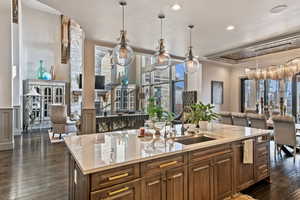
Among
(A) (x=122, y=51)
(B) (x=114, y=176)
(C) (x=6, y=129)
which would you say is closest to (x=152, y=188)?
(B) (x=114, y=176)

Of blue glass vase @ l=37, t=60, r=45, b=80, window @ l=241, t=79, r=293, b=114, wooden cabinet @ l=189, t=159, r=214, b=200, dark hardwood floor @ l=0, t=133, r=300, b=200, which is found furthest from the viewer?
blue glass vase @ l=37, t=60, r=45, b=80

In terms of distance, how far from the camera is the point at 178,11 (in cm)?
332

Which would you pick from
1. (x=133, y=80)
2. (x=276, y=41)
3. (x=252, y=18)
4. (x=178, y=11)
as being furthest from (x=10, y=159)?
(x=133, y=80)

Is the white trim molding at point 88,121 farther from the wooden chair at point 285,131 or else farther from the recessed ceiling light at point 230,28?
the wooden chair at point 285,131

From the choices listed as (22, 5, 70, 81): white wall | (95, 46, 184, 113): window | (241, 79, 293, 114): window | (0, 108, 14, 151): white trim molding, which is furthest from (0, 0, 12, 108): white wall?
(241, 79, 293, 114): window

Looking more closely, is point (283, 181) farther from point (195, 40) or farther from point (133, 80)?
point (133, 80)

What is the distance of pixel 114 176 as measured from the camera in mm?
1530

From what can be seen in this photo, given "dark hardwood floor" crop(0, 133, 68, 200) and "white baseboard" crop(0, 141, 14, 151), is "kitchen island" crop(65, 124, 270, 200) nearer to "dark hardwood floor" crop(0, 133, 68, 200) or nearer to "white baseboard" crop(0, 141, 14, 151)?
"dark hardwood floor" crop(0, 133, 68, 200)

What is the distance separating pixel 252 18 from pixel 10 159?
19.1 feet

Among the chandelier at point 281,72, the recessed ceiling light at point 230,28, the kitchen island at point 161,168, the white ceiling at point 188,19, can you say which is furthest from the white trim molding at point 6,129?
the chandelier at point 281,72

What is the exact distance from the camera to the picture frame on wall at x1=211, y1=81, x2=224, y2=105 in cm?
772

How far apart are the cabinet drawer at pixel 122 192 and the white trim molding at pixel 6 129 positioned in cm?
484

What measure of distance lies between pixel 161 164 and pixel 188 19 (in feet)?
9.66

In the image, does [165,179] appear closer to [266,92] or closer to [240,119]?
[240,119]
